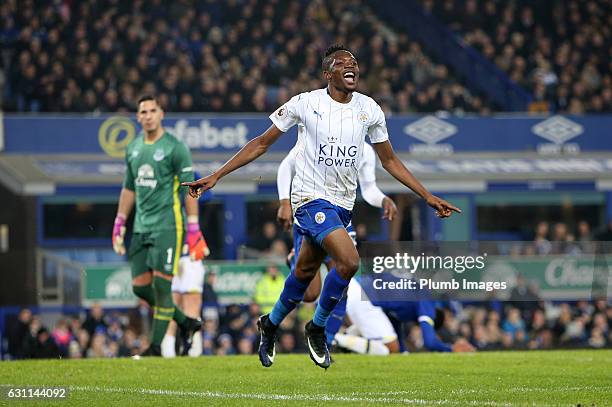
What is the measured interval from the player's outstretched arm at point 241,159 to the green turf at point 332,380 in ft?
4.62

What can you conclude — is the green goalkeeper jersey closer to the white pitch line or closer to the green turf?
the green turf

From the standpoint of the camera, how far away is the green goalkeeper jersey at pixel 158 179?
11672 millimetres

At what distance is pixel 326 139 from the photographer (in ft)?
29.4

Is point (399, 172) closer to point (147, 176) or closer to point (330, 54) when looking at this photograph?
point (330, 54)

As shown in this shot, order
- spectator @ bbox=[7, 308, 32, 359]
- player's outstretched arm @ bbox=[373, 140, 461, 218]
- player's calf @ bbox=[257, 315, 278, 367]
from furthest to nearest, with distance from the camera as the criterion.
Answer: spectator @ bbox=[7, 308, 32, 359], player's calf @ bbox=[257, 315, 278, 367], player's outstretched arm @ bbox=[373, 140, 461, 218]

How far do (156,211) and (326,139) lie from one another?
3.14m

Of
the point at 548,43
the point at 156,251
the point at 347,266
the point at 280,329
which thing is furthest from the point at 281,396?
the point at 548,43

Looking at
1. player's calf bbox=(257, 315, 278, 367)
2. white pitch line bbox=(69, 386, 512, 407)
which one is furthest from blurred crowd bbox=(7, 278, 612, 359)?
white pitch line bbox=(69, 386, 512, 407)

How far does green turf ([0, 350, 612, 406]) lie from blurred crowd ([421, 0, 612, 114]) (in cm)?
1527

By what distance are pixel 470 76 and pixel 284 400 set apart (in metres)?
20.6

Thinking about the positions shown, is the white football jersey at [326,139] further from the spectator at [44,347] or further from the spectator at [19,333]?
the spectator at [19,333]

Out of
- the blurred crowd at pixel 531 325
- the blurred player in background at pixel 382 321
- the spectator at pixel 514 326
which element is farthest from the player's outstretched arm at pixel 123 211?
the spectator at pixel 514 326

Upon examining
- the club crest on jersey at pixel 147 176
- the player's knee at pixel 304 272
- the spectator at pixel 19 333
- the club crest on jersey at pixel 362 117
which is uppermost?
the club crest on jersey at pixel 362 117

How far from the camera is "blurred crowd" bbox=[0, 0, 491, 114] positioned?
23.4 metres
